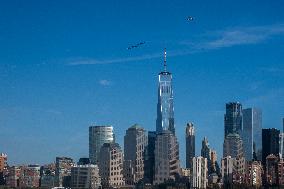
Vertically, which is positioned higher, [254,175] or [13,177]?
[254,175]

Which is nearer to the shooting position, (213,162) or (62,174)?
(62,174)

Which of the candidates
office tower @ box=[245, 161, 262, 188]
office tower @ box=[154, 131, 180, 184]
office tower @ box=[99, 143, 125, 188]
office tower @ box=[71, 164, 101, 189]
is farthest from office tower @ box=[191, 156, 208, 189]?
office tower @ box=[71, 164, 101, 189]

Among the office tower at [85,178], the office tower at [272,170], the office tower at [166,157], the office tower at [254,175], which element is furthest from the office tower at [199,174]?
the office tower at [85,178]

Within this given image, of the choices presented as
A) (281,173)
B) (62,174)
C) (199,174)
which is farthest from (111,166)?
(281,173)

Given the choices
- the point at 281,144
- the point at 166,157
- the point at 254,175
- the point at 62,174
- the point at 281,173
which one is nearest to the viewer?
the point at 281,173

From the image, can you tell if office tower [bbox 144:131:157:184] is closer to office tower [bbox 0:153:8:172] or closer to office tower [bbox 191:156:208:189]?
office tower [bbox 191:156:208:189]

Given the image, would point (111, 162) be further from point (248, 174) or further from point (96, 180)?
point (248, 174)

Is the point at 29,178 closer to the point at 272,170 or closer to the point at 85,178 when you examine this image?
the point at 85,178
